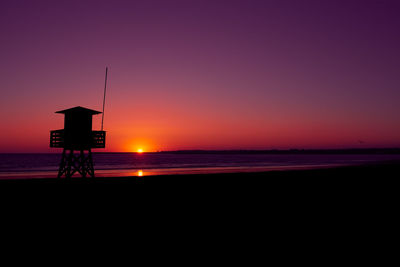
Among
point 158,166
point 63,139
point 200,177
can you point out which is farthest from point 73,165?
point 158,166

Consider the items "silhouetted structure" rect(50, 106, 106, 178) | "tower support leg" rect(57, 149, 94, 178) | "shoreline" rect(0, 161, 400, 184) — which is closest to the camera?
"shoreline" rect(0, 161, 400, 184)

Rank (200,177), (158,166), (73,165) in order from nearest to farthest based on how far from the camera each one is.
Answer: (200,177), (73,165), (158,166)

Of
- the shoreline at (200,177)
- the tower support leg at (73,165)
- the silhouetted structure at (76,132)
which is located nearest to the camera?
the shoreline at (200,177)

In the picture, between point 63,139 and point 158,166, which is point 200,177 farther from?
point 158,166

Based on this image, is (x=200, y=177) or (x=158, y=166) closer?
(x=200, y=177)

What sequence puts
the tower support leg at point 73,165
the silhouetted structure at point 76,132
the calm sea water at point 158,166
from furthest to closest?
the calm sea water at point 158,166
the tower support leg at point 73,165
the silhouetted structure at point 76,132

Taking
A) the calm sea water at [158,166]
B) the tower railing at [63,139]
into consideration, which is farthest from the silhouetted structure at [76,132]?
the calm sea water at [158,166]

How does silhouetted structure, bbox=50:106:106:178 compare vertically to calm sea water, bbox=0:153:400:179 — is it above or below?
above

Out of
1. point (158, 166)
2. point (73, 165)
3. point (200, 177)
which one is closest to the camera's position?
point (200, 177)

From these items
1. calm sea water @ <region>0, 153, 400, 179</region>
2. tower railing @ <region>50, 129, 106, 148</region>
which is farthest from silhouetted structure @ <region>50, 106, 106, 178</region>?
calm sea water @ <region>0, 153, 400, 179</region>

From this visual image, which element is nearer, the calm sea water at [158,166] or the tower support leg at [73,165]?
the tower support leg at [73,165]

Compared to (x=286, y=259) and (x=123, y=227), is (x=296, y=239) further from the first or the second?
(x=123, y=227)

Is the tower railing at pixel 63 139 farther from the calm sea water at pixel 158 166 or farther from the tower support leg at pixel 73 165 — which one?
the calm sea water at pixel 158 166

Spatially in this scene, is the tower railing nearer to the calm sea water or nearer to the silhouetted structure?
the silhouetted structure
